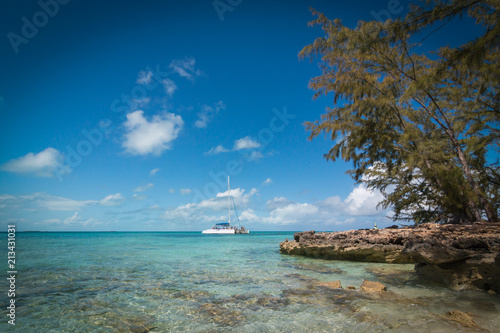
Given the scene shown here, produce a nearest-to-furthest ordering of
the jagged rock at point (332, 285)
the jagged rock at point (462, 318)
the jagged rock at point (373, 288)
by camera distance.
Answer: the jagged rock at point (462, 318) → the jagged rock at point (373, 288) → the jagged rock at point (332, 285)

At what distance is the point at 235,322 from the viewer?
4.10 m

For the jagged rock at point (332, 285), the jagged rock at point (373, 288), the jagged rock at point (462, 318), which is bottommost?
the jagged rock at point (332, 285)

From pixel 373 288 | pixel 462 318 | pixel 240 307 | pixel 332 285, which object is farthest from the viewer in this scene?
pixel 332 285

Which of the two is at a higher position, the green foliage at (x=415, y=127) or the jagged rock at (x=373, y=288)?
the green foliage at (x=415, y=127)

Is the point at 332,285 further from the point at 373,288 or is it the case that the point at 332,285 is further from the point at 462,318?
the point at 462,318

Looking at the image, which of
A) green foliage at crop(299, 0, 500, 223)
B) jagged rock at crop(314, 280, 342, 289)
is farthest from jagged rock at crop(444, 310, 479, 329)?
green foliage at crop(299, 0, 500, 223)

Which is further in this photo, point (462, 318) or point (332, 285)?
point (332, 285)

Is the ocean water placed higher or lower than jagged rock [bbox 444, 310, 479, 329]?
lower

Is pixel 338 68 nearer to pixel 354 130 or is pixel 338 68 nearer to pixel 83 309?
pixel 354 130

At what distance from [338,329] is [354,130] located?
13061 mm

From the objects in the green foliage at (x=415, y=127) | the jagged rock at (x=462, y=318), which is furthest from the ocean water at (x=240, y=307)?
the green foliage at (x=415, y=127)

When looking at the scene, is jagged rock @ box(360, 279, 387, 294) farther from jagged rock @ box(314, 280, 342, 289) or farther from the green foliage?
the green foliage

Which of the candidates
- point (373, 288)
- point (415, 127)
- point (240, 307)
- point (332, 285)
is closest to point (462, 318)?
point (373, 288)

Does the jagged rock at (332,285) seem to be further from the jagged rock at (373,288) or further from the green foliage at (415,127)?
the green foliage at (415,127)
